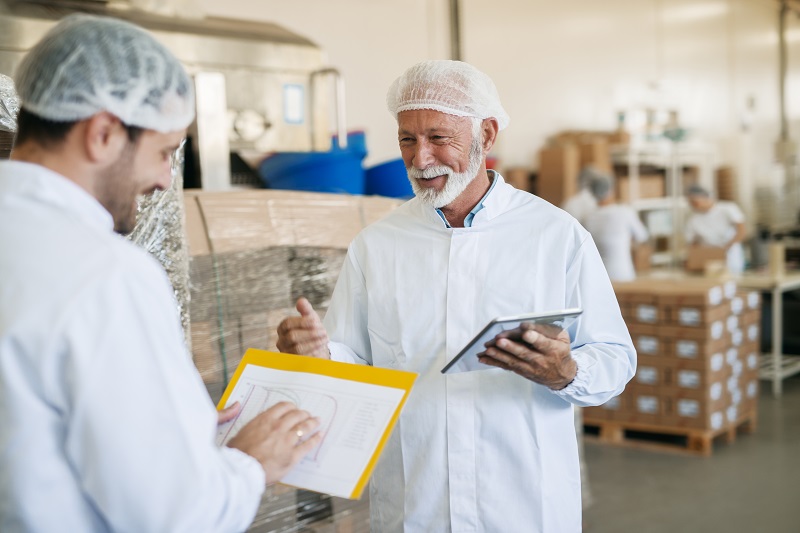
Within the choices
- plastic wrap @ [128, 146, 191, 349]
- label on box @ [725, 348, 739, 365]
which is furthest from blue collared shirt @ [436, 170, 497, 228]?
label on box @ [725, 348, 739, 365]

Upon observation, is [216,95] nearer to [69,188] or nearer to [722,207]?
[69,188]

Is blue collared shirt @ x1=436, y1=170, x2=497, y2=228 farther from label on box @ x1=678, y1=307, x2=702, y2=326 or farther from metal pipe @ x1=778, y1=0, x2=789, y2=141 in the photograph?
metal pipe @ x1=778, y1=0, x2=789, y2=141

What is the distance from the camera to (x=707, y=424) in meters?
5.25

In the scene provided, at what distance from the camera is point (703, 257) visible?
7.27 metres

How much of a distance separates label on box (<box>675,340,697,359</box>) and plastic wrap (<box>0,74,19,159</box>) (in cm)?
433

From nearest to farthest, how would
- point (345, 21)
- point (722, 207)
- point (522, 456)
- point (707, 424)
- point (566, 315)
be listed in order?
point (566, 315)
point (522, 456)
point (707, 424)
point (345, 21)
point (722, 207)

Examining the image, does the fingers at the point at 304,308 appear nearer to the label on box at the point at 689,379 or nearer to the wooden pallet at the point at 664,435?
the label on box at the point at 689,379

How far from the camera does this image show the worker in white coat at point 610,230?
645 centimetres

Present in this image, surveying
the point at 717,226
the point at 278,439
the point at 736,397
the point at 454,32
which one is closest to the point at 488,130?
the point at 278,439

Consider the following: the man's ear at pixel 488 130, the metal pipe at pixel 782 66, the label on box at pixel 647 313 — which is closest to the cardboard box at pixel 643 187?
the label on box at pixel 647 313

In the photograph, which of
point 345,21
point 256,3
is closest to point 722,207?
point 345,21

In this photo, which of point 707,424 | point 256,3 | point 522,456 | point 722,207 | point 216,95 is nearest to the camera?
point 522,456

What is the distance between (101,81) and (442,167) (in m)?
0.96

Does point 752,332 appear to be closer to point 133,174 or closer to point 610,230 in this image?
point 610,230
